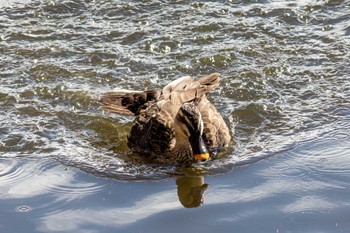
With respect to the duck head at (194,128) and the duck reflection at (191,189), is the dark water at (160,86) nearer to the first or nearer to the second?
the duck reflection at (191,189)

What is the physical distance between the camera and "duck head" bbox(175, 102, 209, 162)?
24.7 feet

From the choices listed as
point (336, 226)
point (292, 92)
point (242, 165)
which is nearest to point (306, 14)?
point (292, 92)

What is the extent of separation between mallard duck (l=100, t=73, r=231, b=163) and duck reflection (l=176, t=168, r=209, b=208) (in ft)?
0.66

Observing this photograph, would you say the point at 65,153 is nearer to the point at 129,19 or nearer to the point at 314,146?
the point at 314,146

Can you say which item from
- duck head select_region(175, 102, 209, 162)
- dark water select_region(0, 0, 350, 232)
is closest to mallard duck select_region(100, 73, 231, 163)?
duck head select_region(175, 102, 209, 162)

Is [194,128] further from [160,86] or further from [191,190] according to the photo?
[160,86]

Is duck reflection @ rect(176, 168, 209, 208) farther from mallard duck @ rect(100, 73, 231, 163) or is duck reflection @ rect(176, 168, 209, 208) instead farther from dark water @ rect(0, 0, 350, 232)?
mallard duck @ rect(100, 73, 231, 163)

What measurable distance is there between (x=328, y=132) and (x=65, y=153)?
250cm

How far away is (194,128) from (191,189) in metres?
0.73

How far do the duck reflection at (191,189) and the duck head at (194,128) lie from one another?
0.19 m

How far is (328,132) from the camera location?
314 inches

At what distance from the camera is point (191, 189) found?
23.3ft

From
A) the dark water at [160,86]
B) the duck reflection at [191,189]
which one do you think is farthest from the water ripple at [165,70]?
the duck reflection at [191,189]

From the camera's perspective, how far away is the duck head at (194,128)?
7.54 m
